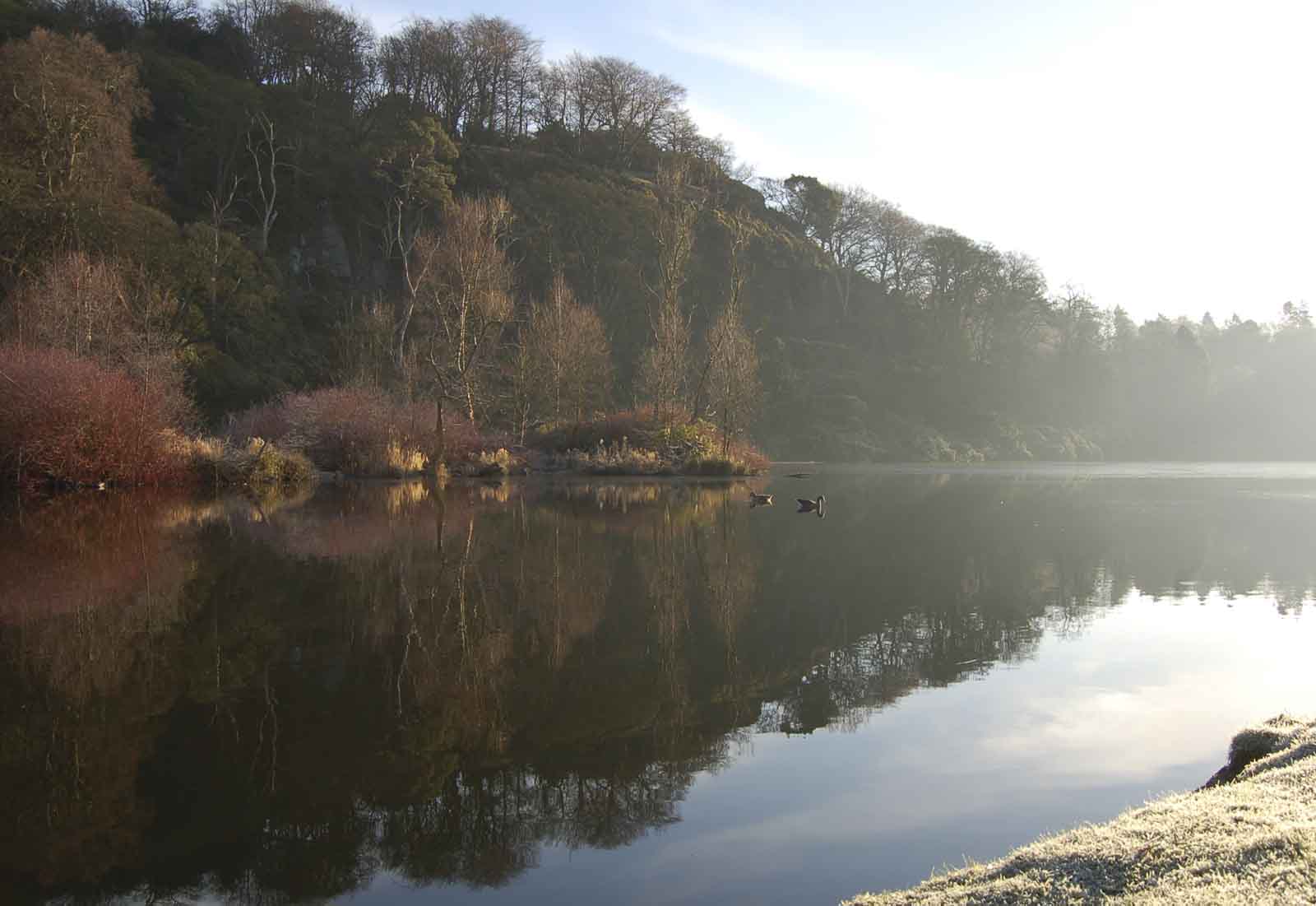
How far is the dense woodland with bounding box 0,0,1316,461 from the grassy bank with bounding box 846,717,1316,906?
2992 centimetres

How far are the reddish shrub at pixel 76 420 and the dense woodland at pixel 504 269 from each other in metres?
2.92

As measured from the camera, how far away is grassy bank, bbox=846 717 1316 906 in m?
3.39

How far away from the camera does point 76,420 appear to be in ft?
80.2

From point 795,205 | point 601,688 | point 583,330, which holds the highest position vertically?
point 795,205

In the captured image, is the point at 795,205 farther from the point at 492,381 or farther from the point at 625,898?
the point at 625,898

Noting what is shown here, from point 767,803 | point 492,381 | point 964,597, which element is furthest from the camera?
point 492,381

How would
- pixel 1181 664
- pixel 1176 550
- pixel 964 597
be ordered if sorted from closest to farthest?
pixel 1181 664
pixel 964 597
pixel 1176 550

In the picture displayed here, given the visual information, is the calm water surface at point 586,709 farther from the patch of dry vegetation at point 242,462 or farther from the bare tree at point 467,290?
the bare tree at point 467,290

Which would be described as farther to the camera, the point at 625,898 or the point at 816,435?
the point at 816,435

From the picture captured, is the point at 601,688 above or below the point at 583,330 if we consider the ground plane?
below

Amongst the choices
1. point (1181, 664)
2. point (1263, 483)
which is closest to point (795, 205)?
point (1263, 483)

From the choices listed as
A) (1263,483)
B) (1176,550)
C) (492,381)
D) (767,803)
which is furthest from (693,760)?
(492,381)

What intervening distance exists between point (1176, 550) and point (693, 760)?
13.7 meters

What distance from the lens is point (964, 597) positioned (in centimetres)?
1180
